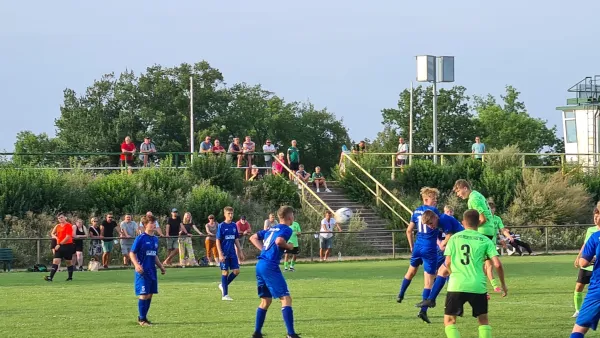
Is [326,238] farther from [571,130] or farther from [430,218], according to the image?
[571,130]

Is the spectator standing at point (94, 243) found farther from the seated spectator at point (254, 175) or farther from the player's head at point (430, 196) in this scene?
the player's head at point (430, 196)

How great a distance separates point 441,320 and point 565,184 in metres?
32.0

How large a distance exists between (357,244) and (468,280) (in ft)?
91.9

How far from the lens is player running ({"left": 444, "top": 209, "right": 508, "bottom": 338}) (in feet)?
36.4

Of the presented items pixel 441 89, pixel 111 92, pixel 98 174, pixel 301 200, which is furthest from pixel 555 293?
pixel 441 89

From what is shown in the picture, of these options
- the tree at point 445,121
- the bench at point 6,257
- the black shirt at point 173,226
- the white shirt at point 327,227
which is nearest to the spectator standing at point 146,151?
the black shirt at point 173,226

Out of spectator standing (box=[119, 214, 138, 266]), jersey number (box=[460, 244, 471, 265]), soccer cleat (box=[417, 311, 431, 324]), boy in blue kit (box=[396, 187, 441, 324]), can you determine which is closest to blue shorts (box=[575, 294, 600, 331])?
jersey number (box=[460, 244, 471, 265])

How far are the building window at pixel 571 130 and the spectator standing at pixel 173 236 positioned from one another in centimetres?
4202

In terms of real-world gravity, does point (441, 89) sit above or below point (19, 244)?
above

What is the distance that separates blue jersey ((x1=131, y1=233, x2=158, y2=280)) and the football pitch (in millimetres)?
799

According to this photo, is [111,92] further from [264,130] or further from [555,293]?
[555,293]

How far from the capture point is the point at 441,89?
91.8 m

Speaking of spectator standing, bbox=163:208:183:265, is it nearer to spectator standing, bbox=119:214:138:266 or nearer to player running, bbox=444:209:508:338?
spectator standing, bbox=119:214:138:266

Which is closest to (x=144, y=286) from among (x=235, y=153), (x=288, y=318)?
(x=288, y=318)
